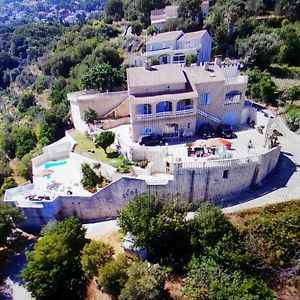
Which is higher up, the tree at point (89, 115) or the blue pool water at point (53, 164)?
the tree at point (89, 115)

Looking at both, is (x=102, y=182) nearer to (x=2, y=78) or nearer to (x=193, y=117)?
(x=193, y=117)

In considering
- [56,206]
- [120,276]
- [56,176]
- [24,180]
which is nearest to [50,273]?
[120,276]

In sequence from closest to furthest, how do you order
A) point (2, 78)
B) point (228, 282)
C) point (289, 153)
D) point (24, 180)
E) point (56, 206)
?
point (228, 282)
point (56, 206)
point (289, 153)
point (24, 180)
point (2, 78)

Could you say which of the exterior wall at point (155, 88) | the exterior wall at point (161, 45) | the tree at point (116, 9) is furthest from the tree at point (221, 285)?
the tree at point (116, 9)

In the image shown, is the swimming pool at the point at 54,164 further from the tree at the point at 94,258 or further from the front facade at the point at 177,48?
the front facade at the point at 177,48

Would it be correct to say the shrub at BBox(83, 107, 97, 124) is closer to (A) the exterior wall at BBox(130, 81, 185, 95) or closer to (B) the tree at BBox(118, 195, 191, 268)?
(A) the exterior wall at BBox(130, 81, 185, 95)

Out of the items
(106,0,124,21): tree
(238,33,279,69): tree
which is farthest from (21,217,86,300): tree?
(106,0,124,21): tree

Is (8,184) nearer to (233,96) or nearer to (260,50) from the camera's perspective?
(233,96)
